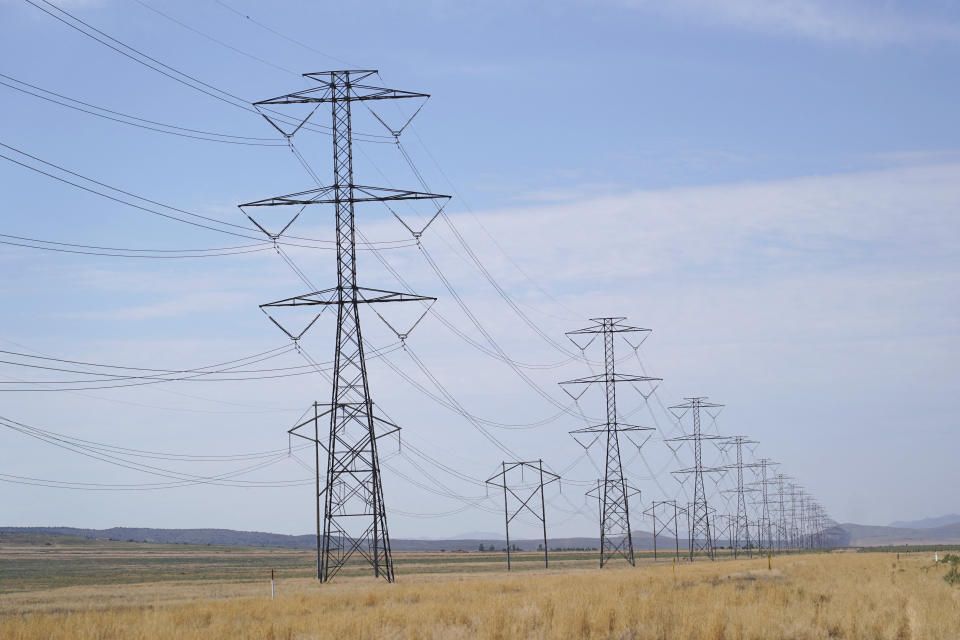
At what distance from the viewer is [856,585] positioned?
43.2 meters

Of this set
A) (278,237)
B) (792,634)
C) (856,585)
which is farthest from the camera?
(278,237)

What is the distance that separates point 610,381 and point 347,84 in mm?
35197

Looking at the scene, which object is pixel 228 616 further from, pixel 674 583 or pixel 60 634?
pixel 674 583

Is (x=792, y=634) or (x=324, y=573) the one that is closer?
(x=792, y=634)

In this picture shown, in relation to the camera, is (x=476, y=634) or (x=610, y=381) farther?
(x=610, y=381)

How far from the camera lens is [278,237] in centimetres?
4806

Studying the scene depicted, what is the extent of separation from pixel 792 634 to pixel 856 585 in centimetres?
1977

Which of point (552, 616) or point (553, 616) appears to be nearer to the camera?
point (553, 616)

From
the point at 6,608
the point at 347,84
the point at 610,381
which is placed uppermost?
the point at 347,84

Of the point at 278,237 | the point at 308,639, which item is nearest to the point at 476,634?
the point at 308,639

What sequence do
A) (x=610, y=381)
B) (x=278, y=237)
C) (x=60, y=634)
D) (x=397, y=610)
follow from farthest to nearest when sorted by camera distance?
(x=610, y=381) < (x=278, y=237) < (x=397, y=610) < (x=60, y=634)

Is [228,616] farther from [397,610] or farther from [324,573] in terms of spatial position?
[324,573]

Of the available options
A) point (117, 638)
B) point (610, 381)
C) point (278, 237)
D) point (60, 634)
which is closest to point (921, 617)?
point (117, 638)

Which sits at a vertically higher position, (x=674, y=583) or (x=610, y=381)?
(x=610, y=381)
